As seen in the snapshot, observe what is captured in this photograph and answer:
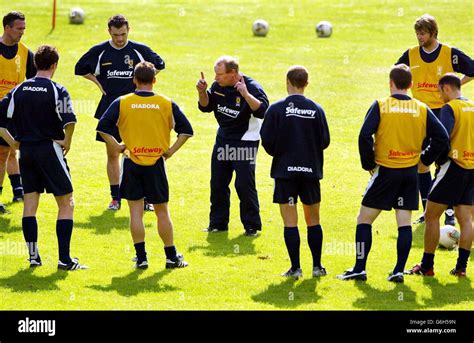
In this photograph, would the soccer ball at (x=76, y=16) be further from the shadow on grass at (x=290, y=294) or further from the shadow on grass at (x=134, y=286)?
the shadow on grass at (x=290, y=294)

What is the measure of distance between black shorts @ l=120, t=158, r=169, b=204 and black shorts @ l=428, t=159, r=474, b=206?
10.2 feet

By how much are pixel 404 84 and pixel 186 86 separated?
567 inches

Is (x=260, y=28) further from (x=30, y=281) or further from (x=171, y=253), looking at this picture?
(x=30, y=281)

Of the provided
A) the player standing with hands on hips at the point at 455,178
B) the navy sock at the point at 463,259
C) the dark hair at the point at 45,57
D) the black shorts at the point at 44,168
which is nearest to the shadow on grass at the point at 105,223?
the black shorts at the point at 44,168

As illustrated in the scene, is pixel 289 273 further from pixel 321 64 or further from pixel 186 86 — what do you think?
pixel 321 64

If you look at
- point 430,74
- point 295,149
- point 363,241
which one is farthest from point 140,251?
point 430,74

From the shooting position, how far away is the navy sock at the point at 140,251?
1164 centimetres

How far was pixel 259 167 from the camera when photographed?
1808 cm

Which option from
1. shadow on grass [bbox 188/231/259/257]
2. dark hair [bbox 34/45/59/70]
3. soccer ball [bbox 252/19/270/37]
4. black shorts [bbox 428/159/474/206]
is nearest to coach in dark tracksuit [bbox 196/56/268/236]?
shadow on grass [bbox 188/231/259/257]

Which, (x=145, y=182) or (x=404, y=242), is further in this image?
(x=145, y=182)

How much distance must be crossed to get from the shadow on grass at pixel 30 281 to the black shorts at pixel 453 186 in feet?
14.3

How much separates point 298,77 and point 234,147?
2.86 m

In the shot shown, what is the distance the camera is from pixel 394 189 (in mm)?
10945
